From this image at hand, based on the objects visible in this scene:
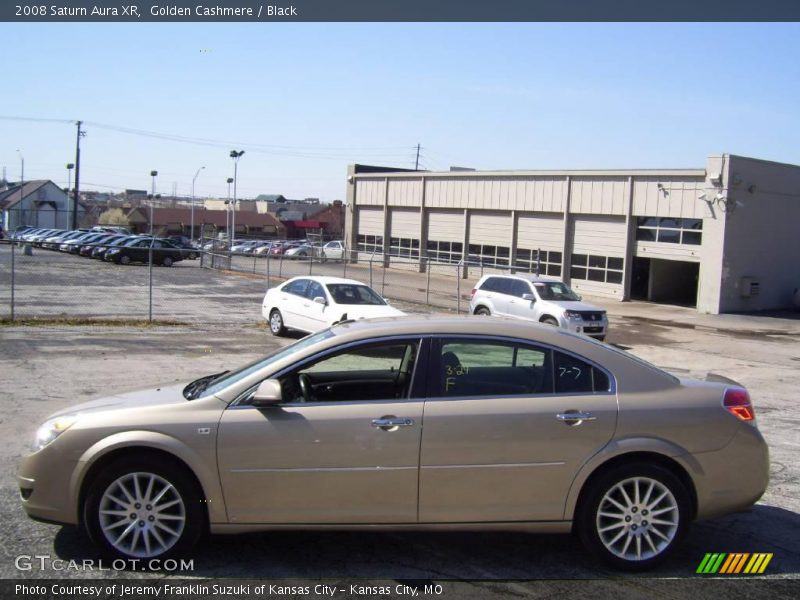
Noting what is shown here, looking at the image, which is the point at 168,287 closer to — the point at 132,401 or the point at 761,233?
the point at 761,233

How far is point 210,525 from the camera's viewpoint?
496cm

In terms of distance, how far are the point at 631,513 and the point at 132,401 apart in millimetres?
3269

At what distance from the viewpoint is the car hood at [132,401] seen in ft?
A: 17.1

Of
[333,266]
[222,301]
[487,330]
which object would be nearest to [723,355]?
[222,301]

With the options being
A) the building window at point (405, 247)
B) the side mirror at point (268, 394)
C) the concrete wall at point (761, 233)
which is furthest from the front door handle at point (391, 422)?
the building window at point (405, 247)

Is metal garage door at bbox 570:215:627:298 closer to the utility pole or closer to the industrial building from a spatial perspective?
the industrial building

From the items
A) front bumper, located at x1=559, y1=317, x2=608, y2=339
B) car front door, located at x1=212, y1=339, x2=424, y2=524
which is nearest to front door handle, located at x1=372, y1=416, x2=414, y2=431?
car front door, located at x1=212, y1=339, x2=424, y2=524

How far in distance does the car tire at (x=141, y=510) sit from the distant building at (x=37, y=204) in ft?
289

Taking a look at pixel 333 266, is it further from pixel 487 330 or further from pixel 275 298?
pixel 487 330

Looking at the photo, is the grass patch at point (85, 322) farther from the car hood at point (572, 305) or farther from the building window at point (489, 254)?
the building window at point (489, 254)

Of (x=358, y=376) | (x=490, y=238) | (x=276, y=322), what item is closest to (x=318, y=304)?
(x=276, y=322)

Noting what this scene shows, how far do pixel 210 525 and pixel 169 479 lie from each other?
1.24 feet

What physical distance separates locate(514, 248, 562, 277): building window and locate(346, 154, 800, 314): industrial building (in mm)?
60

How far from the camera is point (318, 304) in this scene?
17.3m
